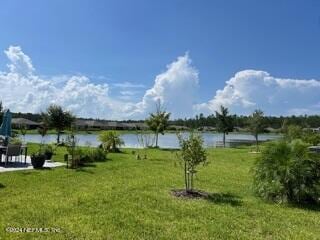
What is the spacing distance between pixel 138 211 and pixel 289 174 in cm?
417

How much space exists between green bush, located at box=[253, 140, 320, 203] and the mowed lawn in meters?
0.50

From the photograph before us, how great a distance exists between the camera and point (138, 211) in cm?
874

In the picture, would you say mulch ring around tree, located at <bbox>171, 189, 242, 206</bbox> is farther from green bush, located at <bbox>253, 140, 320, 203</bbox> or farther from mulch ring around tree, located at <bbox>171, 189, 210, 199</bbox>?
green bush, located at <bbox>253, 140, 320, 203</bbox>

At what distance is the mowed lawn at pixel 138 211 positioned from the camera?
23.6 feet

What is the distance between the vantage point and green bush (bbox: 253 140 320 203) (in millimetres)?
10531

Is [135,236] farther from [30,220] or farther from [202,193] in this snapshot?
[202,193]

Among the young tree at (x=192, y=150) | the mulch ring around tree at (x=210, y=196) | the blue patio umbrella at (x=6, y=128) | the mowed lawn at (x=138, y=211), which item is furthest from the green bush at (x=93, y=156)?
the mulch ring around tree at (x=210, y=196)

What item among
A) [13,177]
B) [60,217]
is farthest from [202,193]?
[13,177]

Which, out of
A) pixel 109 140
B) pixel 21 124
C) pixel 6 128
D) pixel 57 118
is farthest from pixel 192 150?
pixel 21 124

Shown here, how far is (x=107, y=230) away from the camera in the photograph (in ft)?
23.5

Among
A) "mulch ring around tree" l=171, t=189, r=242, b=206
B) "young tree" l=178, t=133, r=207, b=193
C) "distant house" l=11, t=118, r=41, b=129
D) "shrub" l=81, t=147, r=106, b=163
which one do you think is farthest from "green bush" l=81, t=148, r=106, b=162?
"distant house" l=11, t=118, r=41, b=129

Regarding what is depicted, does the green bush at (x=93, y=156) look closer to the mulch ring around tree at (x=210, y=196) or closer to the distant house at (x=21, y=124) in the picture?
the mulch ring around tree at (x=210, y=196)

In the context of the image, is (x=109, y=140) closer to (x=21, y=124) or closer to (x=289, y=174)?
(x=289, y=174)

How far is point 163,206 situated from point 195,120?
122280 mm
